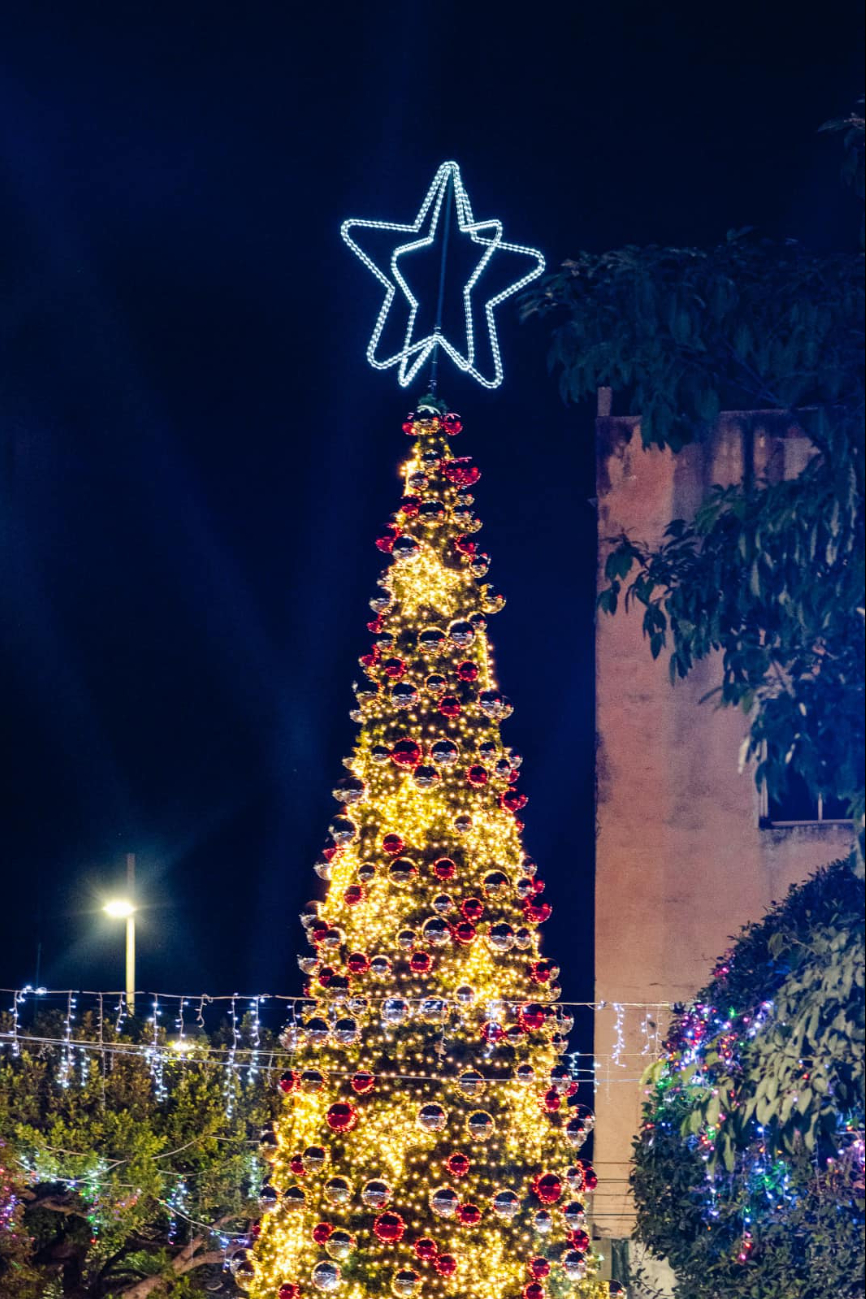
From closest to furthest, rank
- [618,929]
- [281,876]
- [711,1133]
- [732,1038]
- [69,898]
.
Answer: [732,1038]
[711,1133]
[618,929]
[281,876]
[69,898]

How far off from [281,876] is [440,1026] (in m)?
8.77

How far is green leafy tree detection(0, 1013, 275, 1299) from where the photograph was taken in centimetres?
1295

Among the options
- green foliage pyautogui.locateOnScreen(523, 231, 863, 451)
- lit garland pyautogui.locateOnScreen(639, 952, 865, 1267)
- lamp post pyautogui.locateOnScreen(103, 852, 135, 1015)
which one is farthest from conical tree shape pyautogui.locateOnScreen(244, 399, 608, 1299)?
lamp post pyautogui.locateOnScreen(103, 852, 135, 1015)

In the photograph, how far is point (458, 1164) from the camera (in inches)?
351

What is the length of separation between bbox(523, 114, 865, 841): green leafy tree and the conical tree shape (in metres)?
2.80

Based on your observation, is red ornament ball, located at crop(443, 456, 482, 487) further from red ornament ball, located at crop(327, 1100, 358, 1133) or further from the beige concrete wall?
the beige concrete wall

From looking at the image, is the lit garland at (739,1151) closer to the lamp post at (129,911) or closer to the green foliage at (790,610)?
the green foliage at (790,610)

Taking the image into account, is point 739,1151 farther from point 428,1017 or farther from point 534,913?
point 534,913

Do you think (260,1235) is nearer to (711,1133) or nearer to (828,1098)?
(711,1133)

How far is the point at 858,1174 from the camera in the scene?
6.97 m

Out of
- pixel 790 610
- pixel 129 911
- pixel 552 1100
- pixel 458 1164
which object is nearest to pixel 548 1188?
pixel 552 1100

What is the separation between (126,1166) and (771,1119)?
7.83m

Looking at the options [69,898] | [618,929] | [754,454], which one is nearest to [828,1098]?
[618,929]

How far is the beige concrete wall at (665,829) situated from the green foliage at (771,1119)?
4.43m
